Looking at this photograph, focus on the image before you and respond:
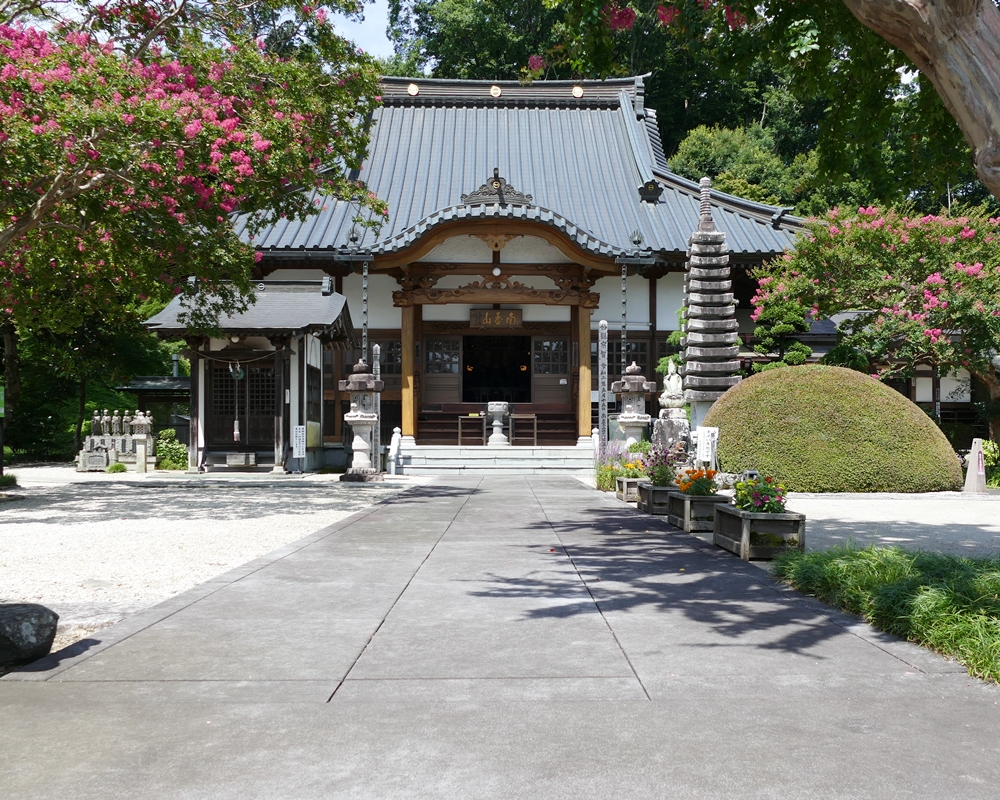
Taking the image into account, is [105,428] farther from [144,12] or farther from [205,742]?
[205,742]

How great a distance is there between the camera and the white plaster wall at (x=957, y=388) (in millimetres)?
24422

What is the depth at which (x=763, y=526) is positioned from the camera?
7871 millimetres

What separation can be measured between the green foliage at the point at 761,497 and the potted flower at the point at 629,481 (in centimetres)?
486

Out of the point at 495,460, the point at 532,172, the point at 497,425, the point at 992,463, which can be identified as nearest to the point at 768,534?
the point at 992,463

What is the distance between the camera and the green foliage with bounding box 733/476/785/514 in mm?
8055

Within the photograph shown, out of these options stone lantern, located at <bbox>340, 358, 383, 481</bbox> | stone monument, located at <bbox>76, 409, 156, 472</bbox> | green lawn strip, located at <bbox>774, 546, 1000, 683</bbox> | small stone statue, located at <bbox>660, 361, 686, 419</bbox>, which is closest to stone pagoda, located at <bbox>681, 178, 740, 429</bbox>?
small stone statue, located at <bbox>660, 361, 686, 419</bbox>

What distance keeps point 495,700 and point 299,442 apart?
17260mm

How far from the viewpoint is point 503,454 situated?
22.0 m

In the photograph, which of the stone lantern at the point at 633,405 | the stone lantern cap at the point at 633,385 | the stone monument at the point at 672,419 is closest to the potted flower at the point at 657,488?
the stone monument at the point at 672,419

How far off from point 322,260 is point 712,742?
2174 cm

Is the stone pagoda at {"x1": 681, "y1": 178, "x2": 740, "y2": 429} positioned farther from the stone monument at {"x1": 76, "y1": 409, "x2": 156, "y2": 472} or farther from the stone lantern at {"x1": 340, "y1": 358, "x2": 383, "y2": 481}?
the stone monument at {"x1": 76, "y1": 409, "x2": 156, "y2": 472}

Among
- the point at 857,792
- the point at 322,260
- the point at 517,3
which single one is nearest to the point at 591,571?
the point at 857,792

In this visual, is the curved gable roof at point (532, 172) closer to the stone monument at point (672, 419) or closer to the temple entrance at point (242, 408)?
the temple entrance at point (242, 408)

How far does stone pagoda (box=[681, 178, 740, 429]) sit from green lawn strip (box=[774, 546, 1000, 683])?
11603 mm
